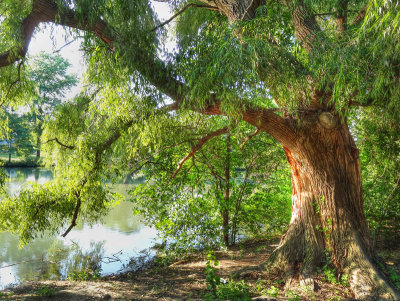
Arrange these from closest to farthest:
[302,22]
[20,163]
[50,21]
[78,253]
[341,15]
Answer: [50,21] < [302,22] < [341,15] < [78,253] < [20,163]

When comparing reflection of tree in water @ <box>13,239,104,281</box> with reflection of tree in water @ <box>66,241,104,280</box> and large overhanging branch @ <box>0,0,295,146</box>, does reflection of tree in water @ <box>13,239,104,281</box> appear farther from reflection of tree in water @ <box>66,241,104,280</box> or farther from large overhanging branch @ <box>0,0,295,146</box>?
large overhanging branch @ <box>0,0,295,146</box>

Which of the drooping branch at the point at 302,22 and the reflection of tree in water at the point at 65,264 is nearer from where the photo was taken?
the drooping branch at the point at 302,22

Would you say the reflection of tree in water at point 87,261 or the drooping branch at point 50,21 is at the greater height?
the drooping branch at point 50,21

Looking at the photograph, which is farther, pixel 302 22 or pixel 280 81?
pixel 302 22

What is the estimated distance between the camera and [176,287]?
421cm

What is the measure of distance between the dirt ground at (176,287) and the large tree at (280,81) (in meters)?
0.28

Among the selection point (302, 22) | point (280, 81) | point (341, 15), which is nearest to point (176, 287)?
point (280, 81)

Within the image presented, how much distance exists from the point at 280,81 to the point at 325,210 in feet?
6.63

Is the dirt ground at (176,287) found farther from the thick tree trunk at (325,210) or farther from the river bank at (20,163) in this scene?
the river bank at (20,163)

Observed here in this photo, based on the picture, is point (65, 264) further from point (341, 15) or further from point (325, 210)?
point (341, 15)

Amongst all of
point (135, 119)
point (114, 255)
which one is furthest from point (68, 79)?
point (135, 119)

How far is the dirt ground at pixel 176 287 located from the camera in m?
3.61

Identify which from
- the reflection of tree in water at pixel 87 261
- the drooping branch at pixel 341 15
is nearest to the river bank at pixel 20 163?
the reflection of tree in water at pixel 87 261

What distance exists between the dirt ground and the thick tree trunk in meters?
0.27
